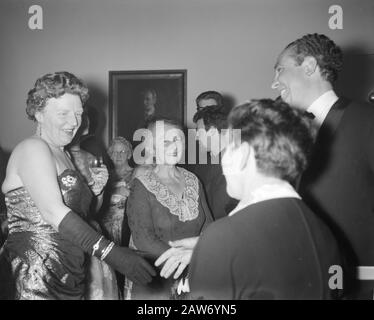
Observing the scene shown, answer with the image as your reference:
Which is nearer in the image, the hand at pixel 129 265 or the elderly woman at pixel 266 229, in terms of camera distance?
the elderly woman at pixel 266 229

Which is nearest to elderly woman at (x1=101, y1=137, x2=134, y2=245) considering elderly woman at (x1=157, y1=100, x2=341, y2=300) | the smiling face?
the smiling face

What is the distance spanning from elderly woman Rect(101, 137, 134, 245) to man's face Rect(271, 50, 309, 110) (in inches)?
36.6

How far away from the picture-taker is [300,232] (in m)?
0.68

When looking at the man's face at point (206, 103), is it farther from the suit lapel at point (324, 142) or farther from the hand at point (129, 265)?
the hand at point (129, 265)

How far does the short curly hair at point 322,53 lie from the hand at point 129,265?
75cm

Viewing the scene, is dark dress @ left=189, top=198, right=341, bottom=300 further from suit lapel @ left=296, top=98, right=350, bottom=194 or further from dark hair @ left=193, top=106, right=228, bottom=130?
dark hair @ left=193, top=106, right=228, bottom=130

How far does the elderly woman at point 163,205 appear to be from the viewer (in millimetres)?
1403

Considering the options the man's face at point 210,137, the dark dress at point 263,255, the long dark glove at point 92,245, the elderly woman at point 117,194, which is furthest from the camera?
the elderly woman at point 117,194

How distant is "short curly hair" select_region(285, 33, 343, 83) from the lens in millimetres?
1202

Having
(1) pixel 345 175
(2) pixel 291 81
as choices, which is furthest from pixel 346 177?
(2) pixel 291 81

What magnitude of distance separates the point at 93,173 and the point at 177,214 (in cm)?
33

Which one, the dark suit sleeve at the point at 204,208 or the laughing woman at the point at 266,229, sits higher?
the laughing woman at the point at 266,229

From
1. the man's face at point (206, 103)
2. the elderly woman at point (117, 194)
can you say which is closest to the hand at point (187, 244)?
the elderly woman at point (117, 194)
